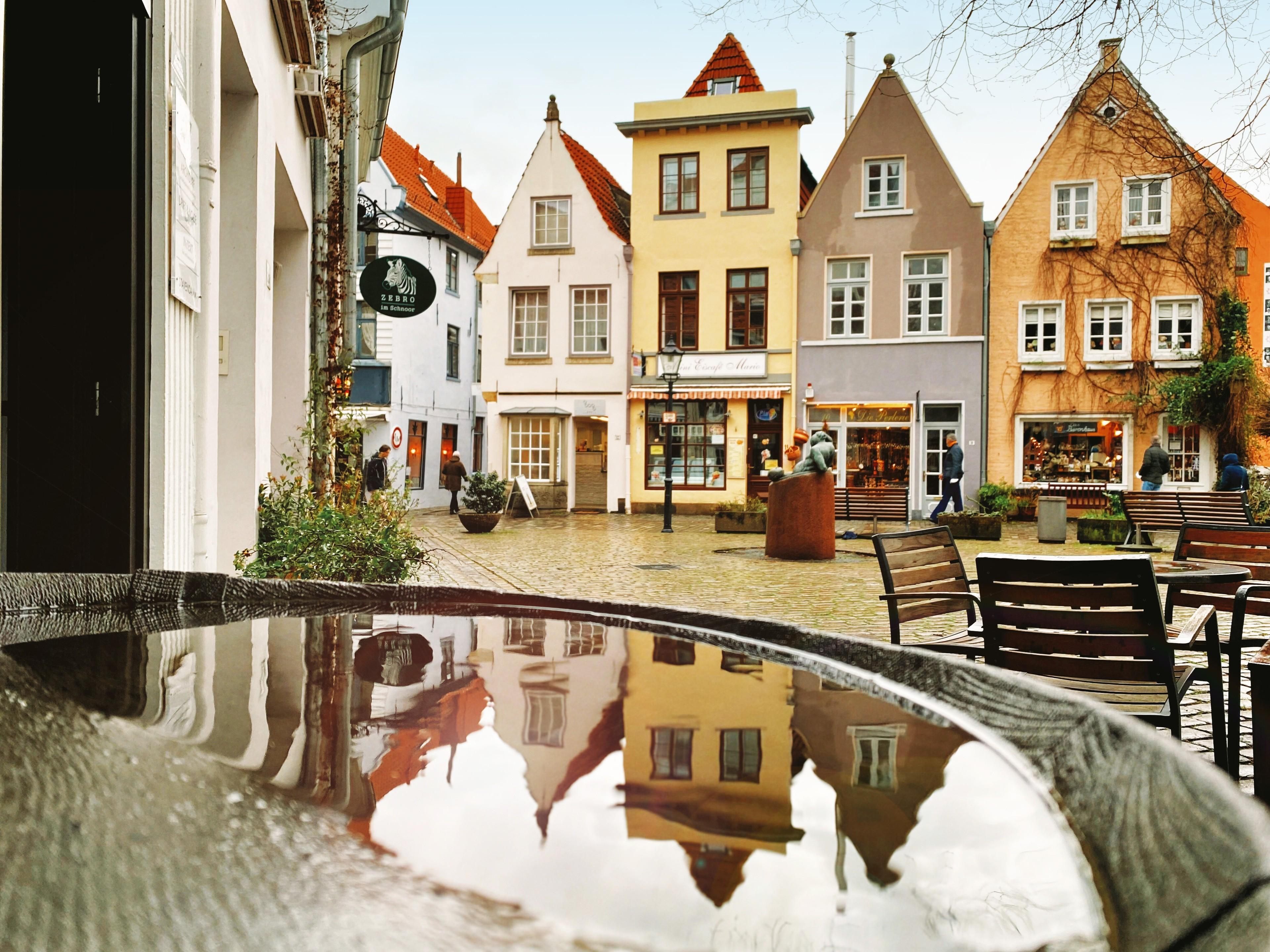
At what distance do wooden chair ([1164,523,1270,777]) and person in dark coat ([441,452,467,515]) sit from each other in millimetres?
19075

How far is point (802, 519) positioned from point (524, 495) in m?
9.97

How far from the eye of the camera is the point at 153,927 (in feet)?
1.46

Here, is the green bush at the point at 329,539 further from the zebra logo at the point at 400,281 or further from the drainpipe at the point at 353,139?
the zebra logo at the point at 400,281

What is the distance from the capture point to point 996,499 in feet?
66.4

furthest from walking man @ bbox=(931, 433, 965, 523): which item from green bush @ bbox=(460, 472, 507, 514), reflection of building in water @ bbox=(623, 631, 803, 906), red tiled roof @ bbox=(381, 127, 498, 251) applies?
reflection of building in water @ bbox=(623, 631, 803, 906)

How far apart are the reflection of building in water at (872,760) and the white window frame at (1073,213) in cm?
2336

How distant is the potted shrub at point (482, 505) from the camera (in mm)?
16281

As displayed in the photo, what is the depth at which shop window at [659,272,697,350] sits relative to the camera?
78.3ft

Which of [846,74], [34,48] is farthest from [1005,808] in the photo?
[846,74]

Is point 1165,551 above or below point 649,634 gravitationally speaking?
below

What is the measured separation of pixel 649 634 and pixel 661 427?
22464 mm

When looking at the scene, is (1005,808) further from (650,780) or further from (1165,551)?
(1165,551)

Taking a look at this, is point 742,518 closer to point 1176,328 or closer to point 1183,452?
point 1183,452

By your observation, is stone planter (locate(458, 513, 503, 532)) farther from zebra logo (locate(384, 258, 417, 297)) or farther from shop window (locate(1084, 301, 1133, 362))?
shop window (locate(1084, 301, 1133, 362))
